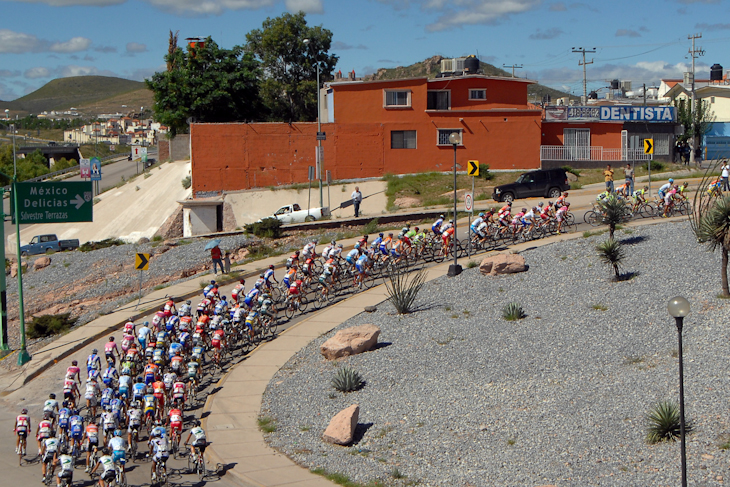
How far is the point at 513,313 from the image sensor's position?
19.0 m

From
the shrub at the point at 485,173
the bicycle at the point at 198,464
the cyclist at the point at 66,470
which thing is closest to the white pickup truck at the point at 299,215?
the shrub at the point at 485,173

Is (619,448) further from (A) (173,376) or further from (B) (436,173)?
(B) (436,173)

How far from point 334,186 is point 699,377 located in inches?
1295

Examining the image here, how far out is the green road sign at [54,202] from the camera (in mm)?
23453

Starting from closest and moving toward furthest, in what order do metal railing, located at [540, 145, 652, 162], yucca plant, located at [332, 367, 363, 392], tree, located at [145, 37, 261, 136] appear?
yucca plant, located at [332, 367, 363, 392] < metal railing, located at [540, 145, 652, 162] < tree, located at [145, 37, 261, 136]

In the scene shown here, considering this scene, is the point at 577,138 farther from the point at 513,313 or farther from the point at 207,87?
the point at 513,313

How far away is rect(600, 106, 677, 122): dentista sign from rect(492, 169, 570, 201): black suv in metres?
13.5

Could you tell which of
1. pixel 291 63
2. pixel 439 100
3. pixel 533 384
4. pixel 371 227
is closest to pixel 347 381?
pixel 533 384

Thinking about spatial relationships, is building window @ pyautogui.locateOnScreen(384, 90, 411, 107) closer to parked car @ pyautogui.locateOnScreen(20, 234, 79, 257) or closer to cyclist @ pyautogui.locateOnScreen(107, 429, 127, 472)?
parked car @ pyautogui.locateOnScreen(20, 234, 79, 257)

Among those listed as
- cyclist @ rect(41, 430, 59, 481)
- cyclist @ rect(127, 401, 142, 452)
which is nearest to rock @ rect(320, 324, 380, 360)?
cyclist @ rect(127, 401, 142, 452)

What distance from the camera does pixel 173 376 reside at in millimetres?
15344

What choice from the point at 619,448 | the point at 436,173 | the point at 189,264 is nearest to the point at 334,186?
the point at 436,173

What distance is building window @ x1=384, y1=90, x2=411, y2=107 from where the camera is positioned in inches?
1822

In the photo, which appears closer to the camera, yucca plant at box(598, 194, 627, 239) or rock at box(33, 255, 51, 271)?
yucca plant at box(598, 194, 627, 239)
